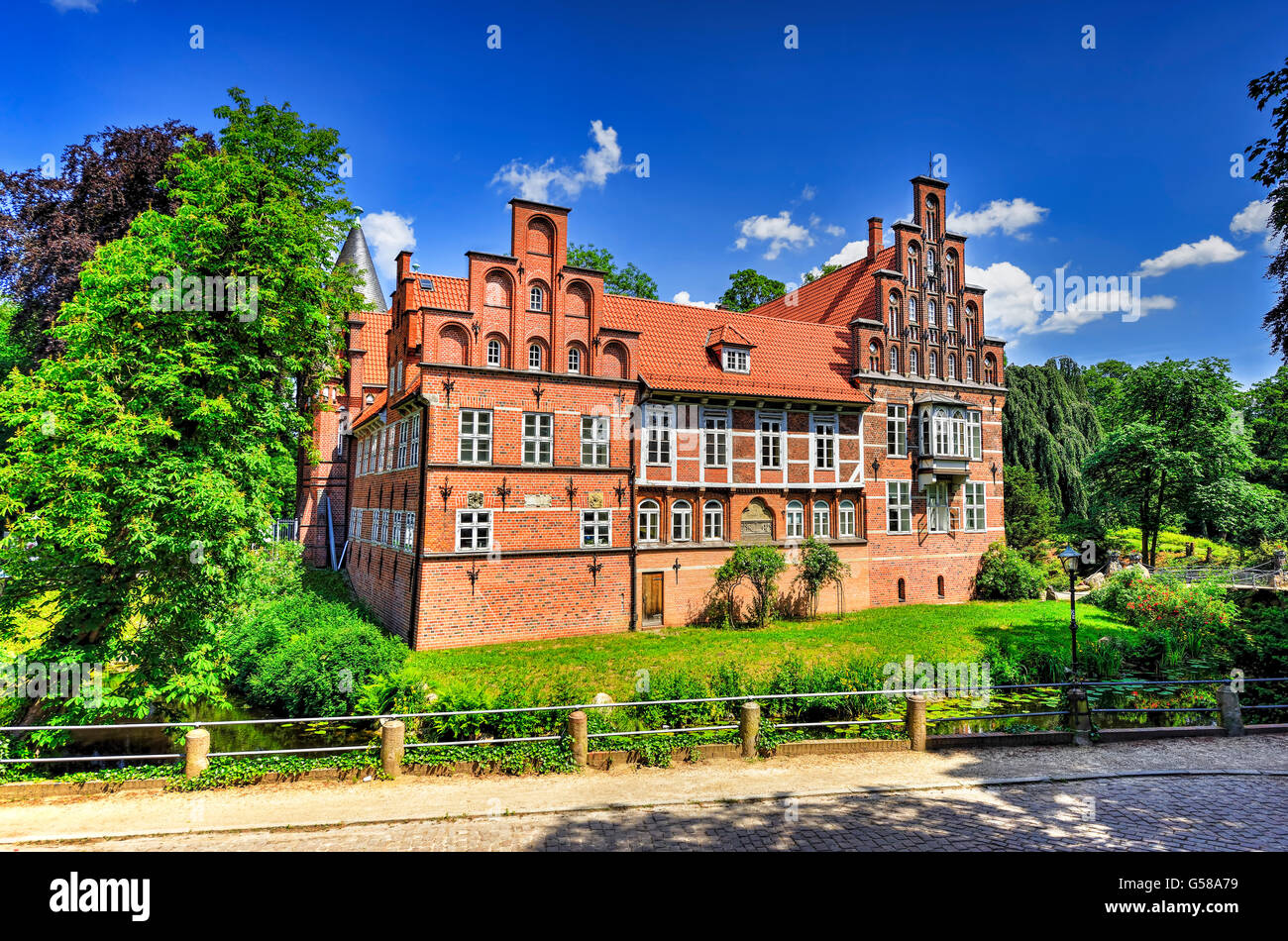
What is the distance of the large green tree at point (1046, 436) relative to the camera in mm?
39719

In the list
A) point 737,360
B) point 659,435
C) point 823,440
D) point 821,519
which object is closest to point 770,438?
point 823,440

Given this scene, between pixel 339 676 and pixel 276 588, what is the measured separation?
8783 millimetres

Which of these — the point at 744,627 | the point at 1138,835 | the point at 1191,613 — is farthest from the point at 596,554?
the point at 1191,613

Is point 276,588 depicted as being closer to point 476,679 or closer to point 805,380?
point 476,679

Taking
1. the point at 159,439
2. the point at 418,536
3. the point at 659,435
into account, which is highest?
the point at 659,435

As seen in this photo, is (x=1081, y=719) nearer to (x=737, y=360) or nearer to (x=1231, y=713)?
(x=1231, y=713)

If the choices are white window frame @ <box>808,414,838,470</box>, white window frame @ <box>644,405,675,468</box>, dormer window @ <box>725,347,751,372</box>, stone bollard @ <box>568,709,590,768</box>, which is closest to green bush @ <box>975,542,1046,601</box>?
white window frame @ <box>808,414,838,470</box>

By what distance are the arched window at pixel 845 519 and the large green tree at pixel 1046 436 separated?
18726mm

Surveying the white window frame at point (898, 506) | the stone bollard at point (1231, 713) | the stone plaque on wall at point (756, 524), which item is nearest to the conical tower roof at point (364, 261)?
the stone plaque on wall at point (756, 524)

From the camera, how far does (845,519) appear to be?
81.3 ft

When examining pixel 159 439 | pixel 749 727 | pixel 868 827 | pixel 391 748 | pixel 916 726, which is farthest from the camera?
pixel 159 439

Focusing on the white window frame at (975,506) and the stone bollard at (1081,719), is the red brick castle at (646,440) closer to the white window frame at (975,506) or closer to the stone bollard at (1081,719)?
the white window frame at (975,506)

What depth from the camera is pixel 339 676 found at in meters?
13.4

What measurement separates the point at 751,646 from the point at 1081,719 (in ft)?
29.1
